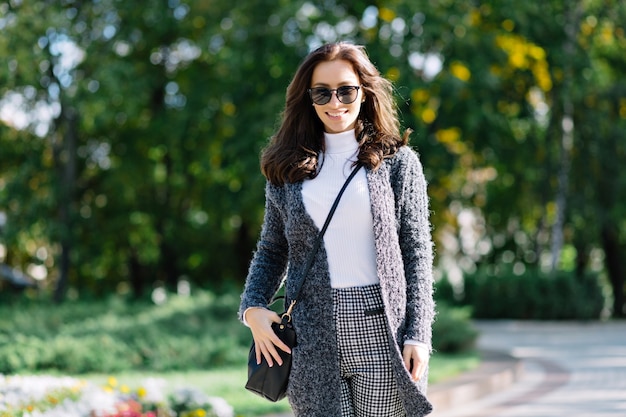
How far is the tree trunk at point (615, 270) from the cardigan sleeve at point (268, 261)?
79.4ft

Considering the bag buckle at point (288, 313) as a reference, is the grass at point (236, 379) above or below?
below

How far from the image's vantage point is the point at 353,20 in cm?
1961

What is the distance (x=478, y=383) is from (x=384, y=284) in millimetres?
7527

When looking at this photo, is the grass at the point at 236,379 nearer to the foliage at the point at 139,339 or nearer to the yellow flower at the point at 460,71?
the foliage at the point at 139,339

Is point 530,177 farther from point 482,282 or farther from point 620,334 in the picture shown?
point 620,334

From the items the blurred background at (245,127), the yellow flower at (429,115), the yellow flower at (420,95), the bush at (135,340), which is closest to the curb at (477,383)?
the bush at (135,340)

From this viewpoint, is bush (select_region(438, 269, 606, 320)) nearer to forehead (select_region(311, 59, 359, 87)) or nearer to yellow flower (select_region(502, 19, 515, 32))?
yellow flower (select_region(502, 19, 515, 32))

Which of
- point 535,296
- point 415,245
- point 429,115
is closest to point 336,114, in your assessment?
point 415,245

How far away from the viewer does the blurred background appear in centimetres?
1866

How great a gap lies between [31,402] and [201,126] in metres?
15.2

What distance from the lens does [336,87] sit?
3.04 m

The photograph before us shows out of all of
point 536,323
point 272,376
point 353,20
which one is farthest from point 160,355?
point 536,323

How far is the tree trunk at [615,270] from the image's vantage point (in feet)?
86.4

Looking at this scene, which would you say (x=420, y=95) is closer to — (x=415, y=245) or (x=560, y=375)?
(x=560, y=375)
